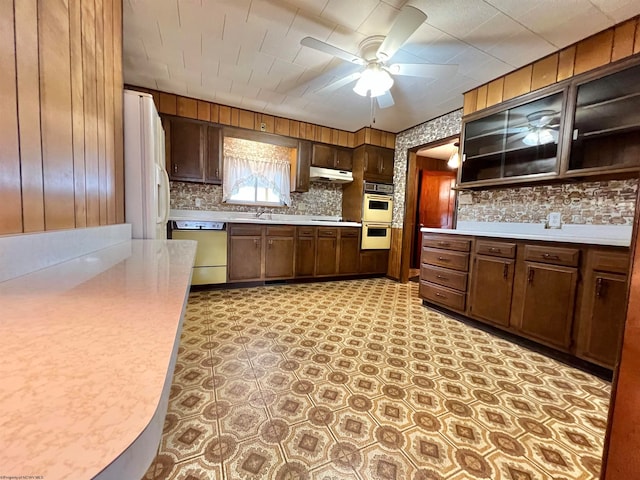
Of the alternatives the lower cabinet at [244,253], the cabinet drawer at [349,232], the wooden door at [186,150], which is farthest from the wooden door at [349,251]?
the wooden door at [186,150]

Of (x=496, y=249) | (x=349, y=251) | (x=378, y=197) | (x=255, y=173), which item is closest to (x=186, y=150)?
(x=255, y=173)

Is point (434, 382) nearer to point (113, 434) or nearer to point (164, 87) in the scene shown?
point (113, 434)

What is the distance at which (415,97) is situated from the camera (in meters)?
2.95

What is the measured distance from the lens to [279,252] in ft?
11.7

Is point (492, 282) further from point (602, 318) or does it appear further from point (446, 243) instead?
point (602, 318)

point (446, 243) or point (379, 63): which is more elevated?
point (379, 63)

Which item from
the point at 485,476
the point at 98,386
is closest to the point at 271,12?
the point at 98,386

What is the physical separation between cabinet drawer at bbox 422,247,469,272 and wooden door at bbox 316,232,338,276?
1378mm

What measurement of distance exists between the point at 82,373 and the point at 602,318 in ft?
8.04

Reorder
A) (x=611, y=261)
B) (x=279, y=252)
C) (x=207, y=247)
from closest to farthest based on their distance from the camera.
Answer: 1. (x=611, y=261)
2. (x=207, y=247)
3. (x=279, y=252)

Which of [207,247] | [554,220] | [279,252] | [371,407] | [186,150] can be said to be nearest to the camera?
[371,407]

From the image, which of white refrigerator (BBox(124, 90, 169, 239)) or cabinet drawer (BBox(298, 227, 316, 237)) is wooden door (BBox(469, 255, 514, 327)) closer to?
cabinet drawer (BBox(298, 227, 316, 237))

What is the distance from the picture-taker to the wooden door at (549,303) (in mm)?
1811

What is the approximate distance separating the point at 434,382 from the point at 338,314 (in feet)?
3.82
